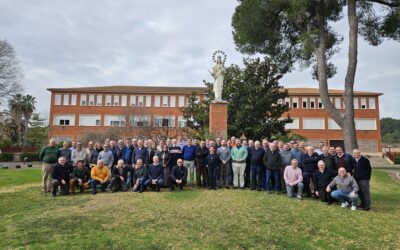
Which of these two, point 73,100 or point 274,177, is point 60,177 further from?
point 73,100

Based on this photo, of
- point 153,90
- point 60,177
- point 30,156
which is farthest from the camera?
point 153,90

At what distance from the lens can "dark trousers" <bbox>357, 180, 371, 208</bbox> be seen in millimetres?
8594

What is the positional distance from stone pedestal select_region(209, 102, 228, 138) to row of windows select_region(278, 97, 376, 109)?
38.9 metres

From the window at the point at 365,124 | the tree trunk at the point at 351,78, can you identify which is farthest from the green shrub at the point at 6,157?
the window at the point at 365,124

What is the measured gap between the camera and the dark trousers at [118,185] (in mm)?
10645

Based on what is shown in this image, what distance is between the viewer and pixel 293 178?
9859 mm

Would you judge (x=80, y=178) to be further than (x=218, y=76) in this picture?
No

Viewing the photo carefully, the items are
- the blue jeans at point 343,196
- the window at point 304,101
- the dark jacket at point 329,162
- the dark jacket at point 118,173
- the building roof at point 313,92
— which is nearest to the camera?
the blue jeans at point 343,196

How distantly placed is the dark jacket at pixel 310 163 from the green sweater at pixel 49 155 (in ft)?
28.3

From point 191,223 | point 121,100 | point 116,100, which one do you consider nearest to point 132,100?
point 121,100

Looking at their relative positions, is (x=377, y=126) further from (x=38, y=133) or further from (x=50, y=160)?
(x=38, y=133)

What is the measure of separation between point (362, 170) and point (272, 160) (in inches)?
107

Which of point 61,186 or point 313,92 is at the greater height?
point 313,92

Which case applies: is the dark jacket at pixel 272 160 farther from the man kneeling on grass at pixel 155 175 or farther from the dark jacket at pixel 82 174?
the dark jacket at pixel 82 174
